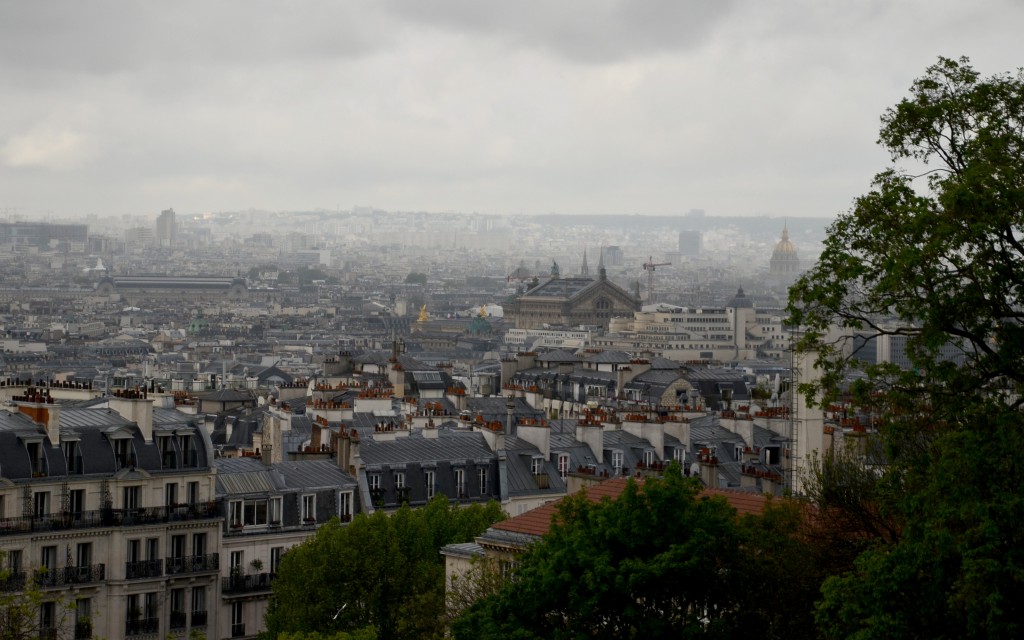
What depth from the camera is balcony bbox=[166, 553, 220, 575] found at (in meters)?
39.3

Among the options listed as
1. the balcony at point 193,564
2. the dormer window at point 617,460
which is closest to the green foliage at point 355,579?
the balcony at point 193,564

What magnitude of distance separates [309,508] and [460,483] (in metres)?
4.64

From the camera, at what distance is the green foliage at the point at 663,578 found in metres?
26.1

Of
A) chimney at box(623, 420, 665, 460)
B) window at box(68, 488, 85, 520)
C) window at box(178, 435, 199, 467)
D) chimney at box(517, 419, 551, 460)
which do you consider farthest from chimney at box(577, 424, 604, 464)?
window at box(68, 488, 85, 520)

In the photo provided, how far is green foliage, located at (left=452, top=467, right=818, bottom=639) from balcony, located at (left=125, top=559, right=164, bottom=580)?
41.3 ft

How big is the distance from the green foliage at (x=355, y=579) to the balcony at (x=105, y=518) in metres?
1.97

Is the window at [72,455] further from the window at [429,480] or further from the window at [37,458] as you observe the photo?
the window at [429,480]

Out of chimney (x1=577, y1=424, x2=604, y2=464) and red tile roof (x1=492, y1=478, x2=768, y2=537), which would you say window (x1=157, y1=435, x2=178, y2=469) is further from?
chimney (x1=577, y1=424, x2=604, y2=464)

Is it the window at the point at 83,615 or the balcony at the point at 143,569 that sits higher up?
the balcony at the point at 143,569

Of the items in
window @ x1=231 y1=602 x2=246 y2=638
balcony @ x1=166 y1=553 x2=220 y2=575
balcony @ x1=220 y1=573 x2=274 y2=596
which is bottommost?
window @ x1=231 y1=602 x2=246 y2=638

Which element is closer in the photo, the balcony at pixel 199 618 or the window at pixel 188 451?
the balcony at pixel 199 618

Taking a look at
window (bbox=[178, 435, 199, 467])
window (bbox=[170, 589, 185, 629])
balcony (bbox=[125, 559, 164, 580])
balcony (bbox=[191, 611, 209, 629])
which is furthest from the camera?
window (bbox=[178, 435, 199, 467])

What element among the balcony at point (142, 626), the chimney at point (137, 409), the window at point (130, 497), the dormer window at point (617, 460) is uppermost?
the chimney at point (137, 409)

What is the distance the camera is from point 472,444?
4853 centimetres
